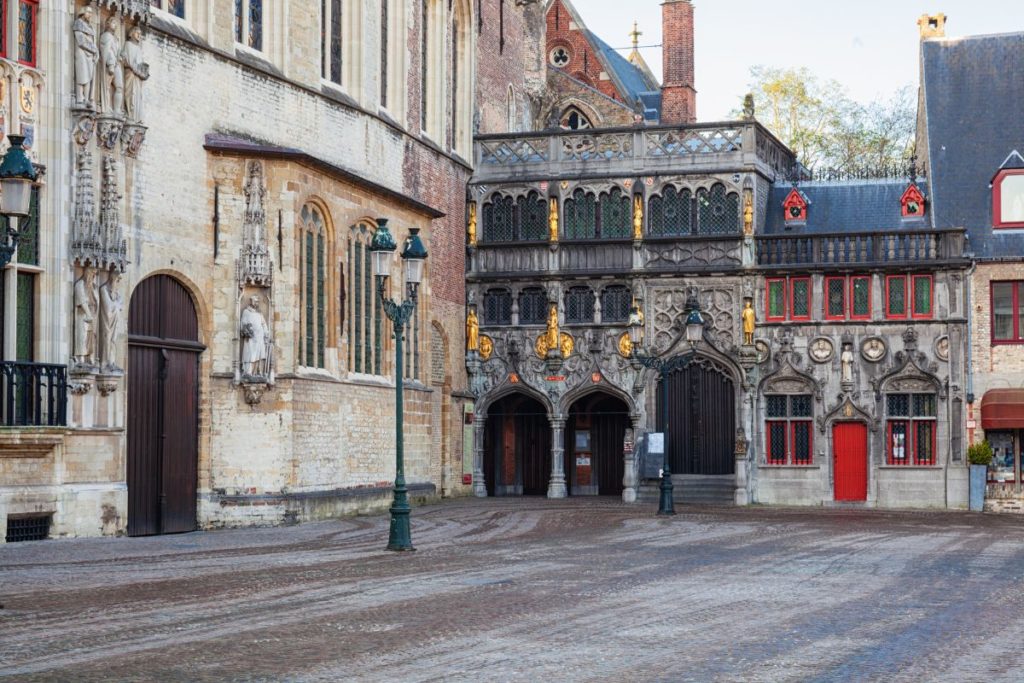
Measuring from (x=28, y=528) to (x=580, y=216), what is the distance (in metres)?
21.2

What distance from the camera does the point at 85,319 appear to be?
25.1 metres

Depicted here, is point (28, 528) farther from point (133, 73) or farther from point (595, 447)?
point (595, 447)

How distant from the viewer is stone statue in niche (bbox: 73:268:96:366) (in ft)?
82.2

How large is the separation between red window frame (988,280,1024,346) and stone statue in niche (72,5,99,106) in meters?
23.6

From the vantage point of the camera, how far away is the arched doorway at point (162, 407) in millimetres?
27312

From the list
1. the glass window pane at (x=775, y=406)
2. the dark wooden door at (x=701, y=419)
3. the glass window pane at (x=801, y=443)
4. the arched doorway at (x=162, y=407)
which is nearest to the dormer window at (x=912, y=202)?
the glass window pane at (x=775, y=406)

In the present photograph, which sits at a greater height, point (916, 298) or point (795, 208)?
point (795, 208)

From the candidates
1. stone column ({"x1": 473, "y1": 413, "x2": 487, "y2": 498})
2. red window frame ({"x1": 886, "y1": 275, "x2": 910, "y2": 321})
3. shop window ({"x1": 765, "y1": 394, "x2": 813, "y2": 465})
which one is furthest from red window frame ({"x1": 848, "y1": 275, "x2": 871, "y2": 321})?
stone column ({"x1": 473, "y1": 413, "x2": 487, "y2": 498})

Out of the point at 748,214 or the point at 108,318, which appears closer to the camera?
the point at 108,318

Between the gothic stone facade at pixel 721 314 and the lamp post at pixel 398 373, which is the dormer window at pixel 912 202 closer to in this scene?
the gothic stone facade at pixel 721 314

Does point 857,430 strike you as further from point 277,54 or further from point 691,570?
point 691,570

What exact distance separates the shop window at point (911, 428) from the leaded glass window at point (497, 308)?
10.1m

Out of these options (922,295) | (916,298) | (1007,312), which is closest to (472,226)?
(916,298)

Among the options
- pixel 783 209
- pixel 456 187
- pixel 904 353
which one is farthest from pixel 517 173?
pixel 904 353
